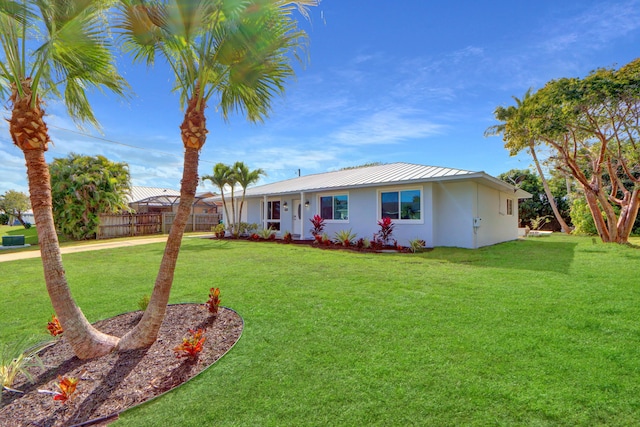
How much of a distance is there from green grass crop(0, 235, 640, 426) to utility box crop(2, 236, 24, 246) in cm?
1256

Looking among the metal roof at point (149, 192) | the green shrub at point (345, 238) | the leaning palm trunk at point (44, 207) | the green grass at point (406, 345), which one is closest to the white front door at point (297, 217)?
the green shrub at point (345, 238)

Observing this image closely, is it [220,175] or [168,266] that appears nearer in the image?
[168,266]

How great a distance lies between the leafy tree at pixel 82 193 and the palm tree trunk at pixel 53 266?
A: 58.6ft

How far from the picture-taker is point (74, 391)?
8.94 feet

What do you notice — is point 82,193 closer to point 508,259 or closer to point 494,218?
point 508,259

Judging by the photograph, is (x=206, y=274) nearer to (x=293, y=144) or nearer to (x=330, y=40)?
(x=330, y=40)

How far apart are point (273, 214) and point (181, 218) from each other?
15.6 m

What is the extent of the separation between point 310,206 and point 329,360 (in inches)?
505

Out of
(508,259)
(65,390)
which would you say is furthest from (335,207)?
(65,390)

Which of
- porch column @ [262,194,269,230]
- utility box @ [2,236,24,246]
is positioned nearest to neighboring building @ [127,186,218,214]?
porch column @ [262,194,269,230]

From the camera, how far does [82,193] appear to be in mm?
17812

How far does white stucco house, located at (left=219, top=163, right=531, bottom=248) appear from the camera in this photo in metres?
11.2

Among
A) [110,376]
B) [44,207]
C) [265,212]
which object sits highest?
[265,212]

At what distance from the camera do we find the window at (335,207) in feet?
46.5
